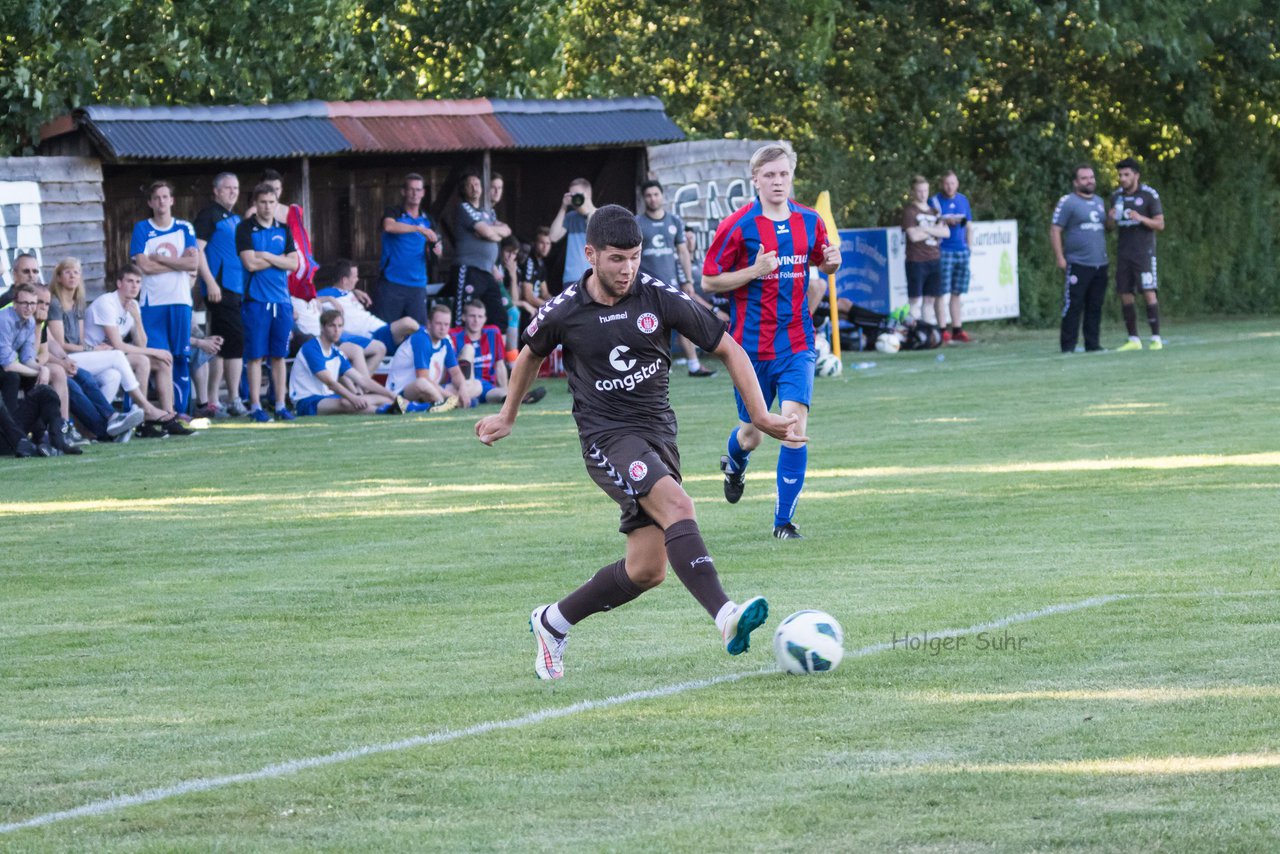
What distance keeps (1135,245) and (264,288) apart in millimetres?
11725

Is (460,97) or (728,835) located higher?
(460,97)

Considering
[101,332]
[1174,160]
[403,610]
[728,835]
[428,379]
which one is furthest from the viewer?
[1174,160]

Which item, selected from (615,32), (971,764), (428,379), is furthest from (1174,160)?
(971,764)

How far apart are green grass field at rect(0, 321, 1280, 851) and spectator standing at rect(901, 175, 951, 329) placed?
44.7ft

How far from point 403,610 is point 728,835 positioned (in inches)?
157

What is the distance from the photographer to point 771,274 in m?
10.9

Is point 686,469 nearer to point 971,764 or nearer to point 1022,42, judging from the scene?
point 971,764

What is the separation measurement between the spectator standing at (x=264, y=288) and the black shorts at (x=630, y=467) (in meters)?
12.2

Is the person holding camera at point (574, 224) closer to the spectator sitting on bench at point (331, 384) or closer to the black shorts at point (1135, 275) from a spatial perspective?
the spectator sitting on bench at point (331, 384)

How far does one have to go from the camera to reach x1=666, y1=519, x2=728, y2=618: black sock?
685 centimetres

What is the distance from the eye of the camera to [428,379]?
19594mm

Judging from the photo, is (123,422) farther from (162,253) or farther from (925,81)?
(925,81)

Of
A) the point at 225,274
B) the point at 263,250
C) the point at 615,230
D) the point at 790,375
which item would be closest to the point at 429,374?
the point at 263,250

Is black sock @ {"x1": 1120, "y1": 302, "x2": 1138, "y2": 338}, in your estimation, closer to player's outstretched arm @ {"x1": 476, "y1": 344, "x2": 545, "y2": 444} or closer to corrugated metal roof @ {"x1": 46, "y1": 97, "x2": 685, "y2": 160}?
corrugated metal roof @ {"x1": 46, "y1": 97, "x2": 685, "y2": 160}
